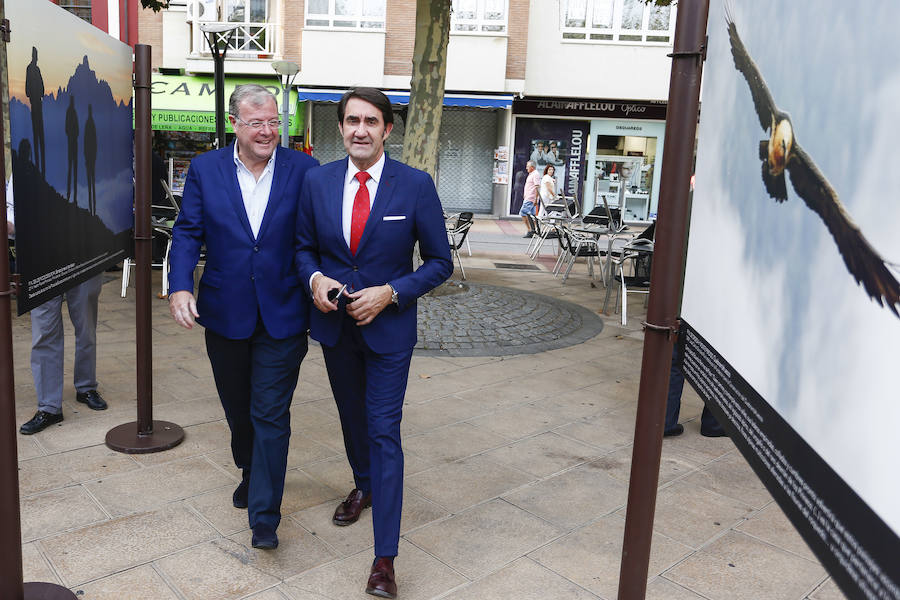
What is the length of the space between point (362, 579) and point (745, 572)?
1.59 meters

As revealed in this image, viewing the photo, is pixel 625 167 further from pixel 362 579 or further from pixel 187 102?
pixel 362 579

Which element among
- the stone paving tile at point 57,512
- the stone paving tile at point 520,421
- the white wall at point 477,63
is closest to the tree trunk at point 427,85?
the stone paving tile at point 520,421

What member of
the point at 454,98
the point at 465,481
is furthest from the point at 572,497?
the point at 454,98

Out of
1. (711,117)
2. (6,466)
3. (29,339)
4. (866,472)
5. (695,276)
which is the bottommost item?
(29,339)

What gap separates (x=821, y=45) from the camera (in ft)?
4.72

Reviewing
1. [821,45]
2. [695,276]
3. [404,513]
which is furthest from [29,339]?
[821,45]

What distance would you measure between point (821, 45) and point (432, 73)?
7.58 m

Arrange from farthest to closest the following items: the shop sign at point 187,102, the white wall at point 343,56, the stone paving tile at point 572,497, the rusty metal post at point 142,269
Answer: the white wall at point 343,56
the shop sign at point 187,102
the rusty metal post at point 142,269
the stone paving tile at point 572,497

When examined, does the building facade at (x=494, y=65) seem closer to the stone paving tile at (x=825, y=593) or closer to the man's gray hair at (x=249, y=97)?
the man's gray hair at (x=249, y=97)

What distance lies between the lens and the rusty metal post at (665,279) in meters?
2.03

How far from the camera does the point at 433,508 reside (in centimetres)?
372

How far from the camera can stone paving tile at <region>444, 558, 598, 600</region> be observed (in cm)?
296

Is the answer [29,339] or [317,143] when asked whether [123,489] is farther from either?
[317,143]

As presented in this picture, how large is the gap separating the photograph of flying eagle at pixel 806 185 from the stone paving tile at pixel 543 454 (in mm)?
2805
